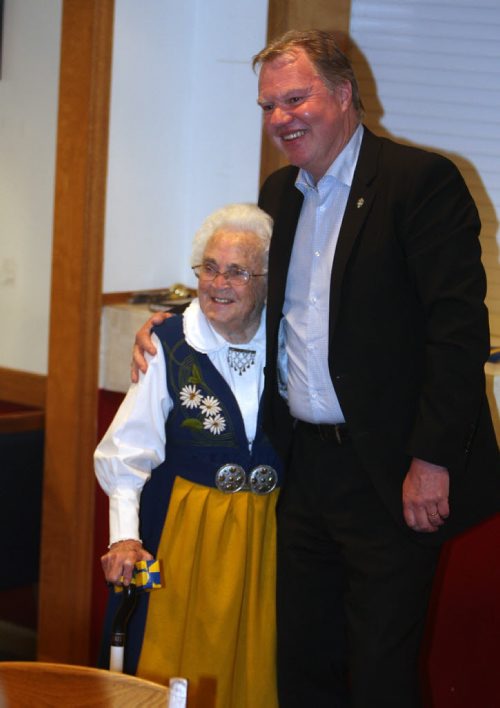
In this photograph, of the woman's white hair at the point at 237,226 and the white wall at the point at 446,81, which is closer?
the woman's white hair at the point at 237,226

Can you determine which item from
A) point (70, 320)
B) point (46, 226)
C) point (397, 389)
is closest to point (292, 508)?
point (397, 389)

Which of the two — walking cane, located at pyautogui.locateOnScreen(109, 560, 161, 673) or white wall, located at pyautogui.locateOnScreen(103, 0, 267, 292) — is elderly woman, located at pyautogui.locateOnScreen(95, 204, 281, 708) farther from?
white wall, located at pyautogui.locateOnScreen(103, 0, 267, 292)

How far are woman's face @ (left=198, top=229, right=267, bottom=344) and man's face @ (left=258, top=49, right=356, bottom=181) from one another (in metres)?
0.23

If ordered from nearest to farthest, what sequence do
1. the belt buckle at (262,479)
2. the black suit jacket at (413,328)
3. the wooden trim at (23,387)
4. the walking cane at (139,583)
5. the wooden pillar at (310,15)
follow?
the black suit jacket at (413,328) < the walking cane at (139,583) < the belt buckle at (262,479) < the wooden pillar at (310,15) < the wooden trim at (23,387)

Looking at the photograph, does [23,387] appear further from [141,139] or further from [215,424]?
[215,424]

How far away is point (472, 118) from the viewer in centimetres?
340

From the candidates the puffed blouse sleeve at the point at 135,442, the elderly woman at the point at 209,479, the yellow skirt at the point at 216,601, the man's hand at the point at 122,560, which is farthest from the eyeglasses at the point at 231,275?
the man's hand at the point at 122,560

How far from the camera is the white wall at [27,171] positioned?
348 cm

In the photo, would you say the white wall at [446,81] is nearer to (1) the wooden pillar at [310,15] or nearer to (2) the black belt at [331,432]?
(1) the wooden pillar at [310,15]

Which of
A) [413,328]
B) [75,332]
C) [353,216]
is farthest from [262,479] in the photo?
[75,332]

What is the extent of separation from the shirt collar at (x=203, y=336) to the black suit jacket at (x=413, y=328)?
1.01 ft

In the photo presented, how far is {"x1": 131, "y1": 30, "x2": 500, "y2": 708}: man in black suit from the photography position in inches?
83.2

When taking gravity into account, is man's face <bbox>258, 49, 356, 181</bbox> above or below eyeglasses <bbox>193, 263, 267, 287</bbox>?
above

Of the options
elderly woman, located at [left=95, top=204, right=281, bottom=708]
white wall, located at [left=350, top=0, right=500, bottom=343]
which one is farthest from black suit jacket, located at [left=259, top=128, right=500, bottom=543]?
white wall, located at [left=350, top=0, right=500, bottom=343]
